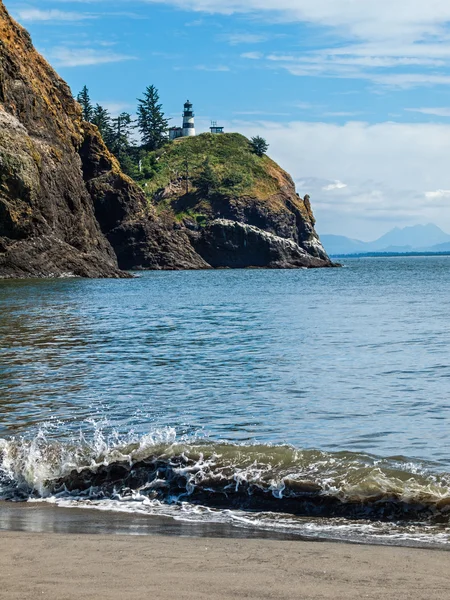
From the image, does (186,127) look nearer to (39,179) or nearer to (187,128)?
(187,128)

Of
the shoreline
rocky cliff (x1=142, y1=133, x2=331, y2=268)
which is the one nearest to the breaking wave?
the shoreline

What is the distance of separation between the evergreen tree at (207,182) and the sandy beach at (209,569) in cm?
12902

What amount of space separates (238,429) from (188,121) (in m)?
159

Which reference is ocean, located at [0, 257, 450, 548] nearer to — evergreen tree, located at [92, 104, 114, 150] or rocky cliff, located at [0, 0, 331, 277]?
rocky cliff, located at [0, 0, 331, 277]

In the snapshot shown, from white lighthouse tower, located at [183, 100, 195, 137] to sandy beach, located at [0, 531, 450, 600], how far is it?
161 m

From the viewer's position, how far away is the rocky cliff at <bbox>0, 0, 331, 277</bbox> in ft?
237

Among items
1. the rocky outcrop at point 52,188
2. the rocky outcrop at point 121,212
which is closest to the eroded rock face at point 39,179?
the rocky outcrop at point 52,188

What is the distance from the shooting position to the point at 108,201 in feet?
331

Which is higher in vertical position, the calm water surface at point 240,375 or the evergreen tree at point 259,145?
the evergreen tree at point 259,145

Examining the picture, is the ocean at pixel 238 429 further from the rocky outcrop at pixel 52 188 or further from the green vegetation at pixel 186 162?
the green vegetation at pixel 186 162

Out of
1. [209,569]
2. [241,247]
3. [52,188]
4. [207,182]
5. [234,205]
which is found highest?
[207,182]

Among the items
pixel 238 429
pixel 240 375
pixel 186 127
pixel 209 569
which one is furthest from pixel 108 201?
pixel 209 569

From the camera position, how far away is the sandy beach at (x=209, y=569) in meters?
5.40

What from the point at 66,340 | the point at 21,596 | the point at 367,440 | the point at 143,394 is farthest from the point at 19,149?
the point at 21,596
